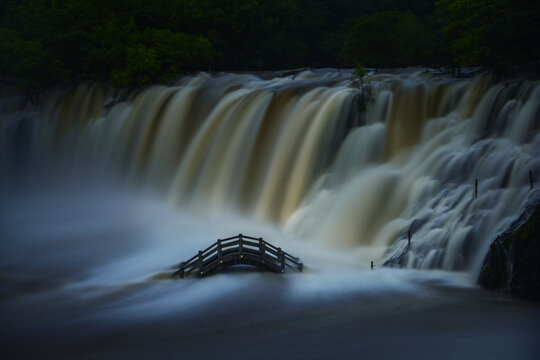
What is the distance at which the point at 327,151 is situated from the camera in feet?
81.7

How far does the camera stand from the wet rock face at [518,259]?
15.8 m

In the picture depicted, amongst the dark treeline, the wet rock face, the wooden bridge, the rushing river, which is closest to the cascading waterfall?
the rushing river

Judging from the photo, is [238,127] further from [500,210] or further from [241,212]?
[500,210]

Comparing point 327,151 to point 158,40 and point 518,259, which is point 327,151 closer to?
point 518,259

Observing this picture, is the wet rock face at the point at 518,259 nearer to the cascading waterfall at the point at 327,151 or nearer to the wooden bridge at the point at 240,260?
the cascading waterfall at the point at 327,151

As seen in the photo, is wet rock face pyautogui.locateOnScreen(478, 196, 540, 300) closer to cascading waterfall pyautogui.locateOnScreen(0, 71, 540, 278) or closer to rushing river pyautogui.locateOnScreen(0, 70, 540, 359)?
rushing river pyautogui.locateOnScreen(0, 70, 540, 359)

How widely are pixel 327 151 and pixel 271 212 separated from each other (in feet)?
10.1

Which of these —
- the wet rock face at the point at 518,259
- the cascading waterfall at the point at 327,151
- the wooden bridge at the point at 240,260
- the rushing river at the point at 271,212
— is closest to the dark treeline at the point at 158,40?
the rushing river at the point at 271,212

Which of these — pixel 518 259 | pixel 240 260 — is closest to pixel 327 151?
pixel 240 260

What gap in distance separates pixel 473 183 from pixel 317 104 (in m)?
8.39

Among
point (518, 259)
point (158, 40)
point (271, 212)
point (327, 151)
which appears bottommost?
point (518, 259)

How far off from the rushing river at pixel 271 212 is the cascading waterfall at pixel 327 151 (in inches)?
2.6

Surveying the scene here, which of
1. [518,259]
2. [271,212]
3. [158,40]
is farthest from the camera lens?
[158,40]

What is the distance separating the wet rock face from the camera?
1578 centimetres
